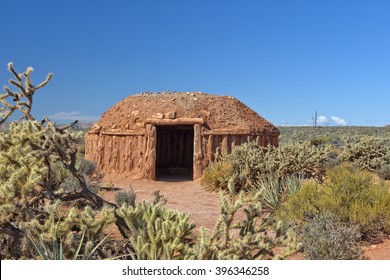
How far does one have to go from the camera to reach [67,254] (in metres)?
4.61

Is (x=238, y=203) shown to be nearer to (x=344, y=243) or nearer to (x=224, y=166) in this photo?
(x=344, y=243)

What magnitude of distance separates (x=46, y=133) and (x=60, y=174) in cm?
A: 630

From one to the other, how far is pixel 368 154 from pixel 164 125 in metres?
8.42

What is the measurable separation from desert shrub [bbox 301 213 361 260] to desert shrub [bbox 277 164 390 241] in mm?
819

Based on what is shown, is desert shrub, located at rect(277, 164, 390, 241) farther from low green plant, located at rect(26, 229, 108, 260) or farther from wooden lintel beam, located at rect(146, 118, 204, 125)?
wooden lintel beam, located at rect(146, 118, 204, 125)

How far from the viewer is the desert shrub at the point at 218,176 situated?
474 inches

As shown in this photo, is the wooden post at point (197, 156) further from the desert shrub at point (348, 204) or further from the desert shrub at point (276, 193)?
the desert shrub at point (348, 204)

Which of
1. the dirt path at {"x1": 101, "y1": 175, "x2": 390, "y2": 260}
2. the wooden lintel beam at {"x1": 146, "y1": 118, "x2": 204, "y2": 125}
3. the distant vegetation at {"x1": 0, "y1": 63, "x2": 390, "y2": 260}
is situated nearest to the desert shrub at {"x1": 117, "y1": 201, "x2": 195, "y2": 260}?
the distant vegetation at {"x1": 0, "y1": 63, "x2": 390, "y2": 260}

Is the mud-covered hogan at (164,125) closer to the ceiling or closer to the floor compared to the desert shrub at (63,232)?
closer to the ceiling

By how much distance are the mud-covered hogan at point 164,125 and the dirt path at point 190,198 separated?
0.54 metres

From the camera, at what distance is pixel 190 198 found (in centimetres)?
1141

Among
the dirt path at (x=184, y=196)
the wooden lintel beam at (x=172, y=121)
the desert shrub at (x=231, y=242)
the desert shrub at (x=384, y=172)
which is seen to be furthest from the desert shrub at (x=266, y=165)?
the desert shrub at (x=231, y=242)

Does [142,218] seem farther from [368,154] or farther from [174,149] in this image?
[368,154]

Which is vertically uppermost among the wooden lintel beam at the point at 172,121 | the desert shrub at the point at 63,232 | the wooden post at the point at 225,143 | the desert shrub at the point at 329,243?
the wooden lintel beam at the point at 172,121
